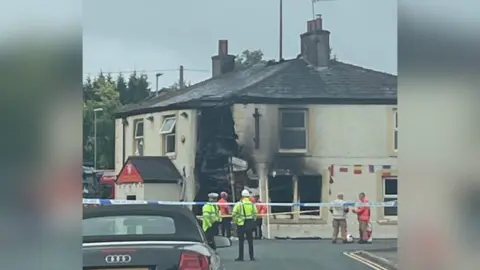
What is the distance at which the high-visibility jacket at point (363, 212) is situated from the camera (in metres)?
2.95

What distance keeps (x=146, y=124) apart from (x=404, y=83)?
92 centimetres

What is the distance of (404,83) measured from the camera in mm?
2576

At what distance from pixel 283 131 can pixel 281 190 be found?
24cm

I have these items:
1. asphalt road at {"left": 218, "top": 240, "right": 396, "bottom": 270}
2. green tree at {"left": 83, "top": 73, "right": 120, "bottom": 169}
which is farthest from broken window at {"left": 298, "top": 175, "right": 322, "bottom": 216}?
green tree at {"left": 83, "top": 73, "right": 120, "bottom": 169}

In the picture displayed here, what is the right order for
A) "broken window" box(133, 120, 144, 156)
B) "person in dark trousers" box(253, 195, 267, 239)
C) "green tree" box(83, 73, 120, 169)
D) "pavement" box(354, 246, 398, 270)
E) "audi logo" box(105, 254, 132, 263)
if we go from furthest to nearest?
"audi logo" box(105, 254, 132, 263)
"person in dark trousers" box(253, 195, 267, 239)
"broken window" box(133, 120, 144, 156)
"green tree" box(83, 73, 120, 169)
"pavement" box(354, 246, 398, 270)

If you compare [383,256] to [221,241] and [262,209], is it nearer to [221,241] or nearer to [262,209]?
[262,209]

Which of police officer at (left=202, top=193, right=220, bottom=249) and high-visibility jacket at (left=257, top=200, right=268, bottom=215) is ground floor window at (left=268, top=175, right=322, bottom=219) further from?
police officer at (left=202, top=193, right=220, bottom=249)

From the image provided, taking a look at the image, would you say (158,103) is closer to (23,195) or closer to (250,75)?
(250,75)

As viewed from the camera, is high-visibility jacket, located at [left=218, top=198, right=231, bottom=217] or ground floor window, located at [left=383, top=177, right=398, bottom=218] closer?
ground floor window, located at [left=383, top=177, right=398, bottom=218]

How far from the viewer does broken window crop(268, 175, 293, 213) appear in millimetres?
2992

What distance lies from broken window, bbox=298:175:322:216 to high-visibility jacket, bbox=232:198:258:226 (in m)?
0.17

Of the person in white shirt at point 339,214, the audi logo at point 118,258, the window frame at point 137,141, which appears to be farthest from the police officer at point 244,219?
the audi logo at point 118,258

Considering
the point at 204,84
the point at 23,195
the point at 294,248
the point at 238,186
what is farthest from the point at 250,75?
the point at 23,195

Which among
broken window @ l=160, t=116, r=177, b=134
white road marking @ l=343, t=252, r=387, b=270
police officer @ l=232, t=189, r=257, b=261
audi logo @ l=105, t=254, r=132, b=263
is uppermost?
broken window @ l=160, t=116, r=177, b=134
